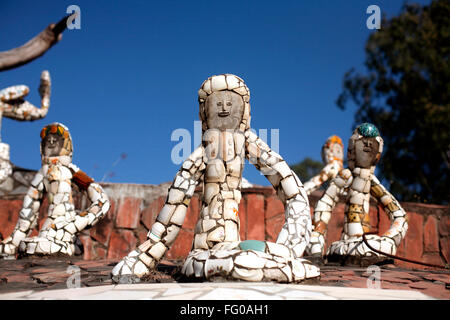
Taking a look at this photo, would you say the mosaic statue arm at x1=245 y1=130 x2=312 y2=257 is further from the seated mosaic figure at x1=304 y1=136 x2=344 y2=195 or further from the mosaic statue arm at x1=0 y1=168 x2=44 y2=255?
the seated mosaic figure at x1=304 y1=136 x2=344 y2=195

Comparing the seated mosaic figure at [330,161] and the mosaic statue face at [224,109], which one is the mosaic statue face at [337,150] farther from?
the mosaic statue face at [224,109]

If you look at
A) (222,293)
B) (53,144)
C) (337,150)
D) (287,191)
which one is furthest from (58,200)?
(337,150)

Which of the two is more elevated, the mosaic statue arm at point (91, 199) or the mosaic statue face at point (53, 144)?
the mosaic statue face at point (53, 144)

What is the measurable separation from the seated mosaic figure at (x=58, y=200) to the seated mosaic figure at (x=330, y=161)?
138 inches

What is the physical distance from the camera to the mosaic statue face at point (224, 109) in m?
4.40

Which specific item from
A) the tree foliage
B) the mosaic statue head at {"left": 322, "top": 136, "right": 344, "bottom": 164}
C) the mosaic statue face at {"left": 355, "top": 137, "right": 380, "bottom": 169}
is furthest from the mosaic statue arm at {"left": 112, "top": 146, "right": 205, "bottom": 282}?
the tree foliage

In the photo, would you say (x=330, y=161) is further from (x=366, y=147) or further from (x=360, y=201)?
(x=360, y=201)

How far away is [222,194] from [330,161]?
4.79m

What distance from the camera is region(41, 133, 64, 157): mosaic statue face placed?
6.48 metres

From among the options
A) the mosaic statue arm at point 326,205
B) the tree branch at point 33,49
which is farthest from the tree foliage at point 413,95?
the tree branch at point 33,49

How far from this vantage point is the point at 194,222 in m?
8.20

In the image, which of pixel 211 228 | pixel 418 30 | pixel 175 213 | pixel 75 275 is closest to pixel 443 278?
pixel 211 228
